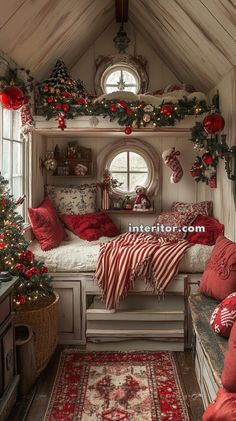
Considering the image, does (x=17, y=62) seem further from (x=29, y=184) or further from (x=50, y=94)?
(x=29, y=184)

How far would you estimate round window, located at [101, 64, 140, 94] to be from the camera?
4762mm

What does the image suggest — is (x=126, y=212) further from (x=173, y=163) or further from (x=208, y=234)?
(x=208, y=234)

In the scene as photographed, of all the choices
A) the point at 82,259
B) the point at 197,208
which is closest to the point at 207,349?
the point at 82,259

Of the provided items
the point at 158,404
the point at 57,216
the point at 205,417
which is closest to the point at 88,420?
the point at 158,404

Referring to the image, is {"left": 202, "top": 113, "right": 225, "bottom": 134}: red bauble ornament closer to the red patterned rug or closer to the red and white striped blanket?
the red and white striped blanket

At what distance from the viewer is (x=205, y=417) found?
1.67m

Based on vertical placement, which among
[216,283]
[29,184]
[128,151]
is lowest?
[216,283]

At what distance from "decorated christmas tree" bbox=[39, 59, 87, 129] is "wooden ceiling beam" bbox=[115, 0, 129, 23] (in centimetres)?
75

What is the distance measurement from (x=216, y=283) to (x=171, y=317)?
77cm

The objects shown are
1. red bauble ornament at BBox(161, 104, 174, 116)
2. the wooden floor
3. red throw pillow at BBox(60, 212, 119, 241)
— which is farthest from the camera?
red throw pillow at BBox(60, 212, 119, 241)

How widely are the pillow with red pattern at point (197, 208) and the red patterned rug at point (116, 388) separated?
1.46 meters

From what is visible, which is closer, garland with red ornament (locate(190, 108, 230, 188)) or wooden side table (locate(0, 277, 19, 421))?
wooden side table (locate(0, 277, 19, 421))

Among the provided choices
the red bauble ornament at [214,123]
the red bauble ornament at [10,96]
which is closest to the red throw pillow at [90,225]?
the red bauble ornament at [214,123]

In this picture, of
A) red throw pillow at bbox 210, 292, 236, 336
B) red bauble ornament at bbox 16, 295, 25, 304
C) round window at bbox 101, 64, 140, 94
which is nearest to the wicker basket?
red bauble ornament at bbox 16, 295, 25, 304
